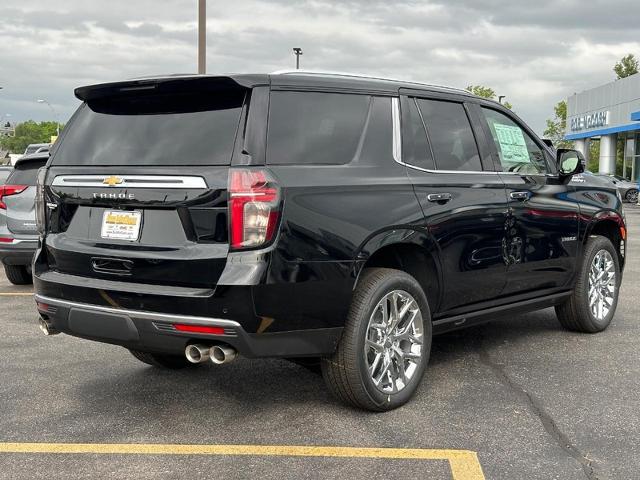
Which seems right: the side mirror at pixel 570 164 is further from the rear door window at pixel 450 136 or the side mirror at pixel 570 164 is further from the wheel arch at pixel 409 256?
the wheel arch at pixel 409 256

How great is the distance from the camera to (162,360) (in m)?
5.25

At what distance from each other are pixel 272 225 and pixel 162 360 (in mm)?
1924

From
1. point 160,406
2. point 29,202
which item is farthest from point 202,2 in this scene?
point 160,406

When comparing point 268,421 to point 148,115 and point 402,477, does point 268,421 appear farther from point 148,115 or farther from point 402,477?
point 148,115

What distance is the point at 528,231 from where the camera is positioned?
Answer: 18.0ft

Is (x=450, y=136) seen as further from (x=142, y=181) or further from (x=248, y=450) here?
(x=248, y=450)

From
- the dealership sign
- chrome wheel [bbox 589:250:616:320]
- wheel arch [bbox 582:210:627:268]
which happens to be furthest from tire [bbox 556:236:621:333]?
the dealership sign

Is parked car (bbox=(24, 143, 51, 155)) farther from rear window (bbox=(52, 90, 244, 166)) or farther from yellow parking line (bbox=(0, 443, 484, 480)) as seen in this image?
yellow parking line (bbox=(0, 443, 484, 480))

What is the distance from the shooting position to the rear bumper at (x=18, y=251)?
8.87 metres

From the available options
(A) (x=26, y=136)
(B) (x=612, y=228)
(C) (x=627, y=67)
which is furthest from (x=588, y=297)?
(A) (x=26, y=136)

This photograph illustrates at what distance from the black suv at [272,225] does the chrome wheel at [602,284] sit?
5.37 feet

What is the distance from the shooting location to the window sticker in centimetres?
557

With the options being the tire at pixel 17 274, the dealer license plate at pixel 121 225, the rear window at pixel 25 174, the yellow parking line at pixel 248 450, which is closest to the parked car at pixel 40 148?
the rear window at pixel 25 174

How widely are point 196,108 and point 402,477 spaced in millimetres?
2091
